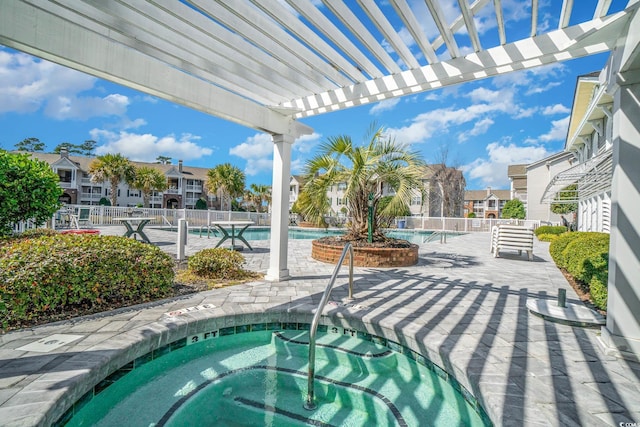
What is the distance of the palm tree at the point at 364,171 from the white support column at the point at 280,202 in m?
2.18

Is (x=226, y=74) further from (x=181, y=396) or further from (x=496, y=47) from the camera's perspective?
(x=181, y=396)

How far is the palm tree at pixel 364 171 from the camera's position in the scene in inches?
289

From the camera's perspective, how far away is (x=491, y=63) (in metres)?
3.39

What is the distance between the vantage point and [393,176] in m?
7.40

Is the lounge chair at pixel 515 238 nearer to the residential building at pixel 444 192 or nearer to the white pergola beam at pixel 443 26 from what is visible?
the white pergola beam at pixel 443 26

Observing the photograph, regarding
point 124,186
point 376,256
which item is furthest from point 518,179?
point 124,186

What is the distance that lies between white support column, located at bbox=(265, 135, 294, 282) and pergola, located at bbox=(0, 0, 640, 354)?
89 cm

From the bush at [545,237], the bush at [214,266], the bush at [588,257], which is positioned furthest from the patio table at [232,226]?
the bush at [545,237]

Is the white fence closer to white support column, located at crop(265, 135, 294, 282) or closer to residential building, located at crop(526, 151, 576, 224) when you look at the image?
residential building, located at crop(526, 151, 576, 224)

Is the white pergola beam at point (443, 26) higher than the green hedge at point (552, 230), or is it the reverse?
the white pergola beam at point (443, 26)

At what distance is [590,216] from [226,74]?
41.8ft

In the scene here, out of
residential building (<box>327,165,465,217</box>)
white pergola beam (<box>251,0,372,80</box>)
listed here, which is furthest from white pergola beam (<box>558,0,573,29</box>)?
residential building (<box>327,165,465,217</box>)

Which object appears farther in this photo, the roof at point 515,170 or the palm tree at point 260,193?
the palm tree at point 260,193

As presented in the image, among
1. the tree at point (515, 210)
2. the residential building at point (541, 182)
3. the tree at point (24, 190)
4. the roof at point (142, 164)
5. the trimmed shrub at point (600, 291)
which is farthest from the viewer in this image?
the roof at point (142, 164)
